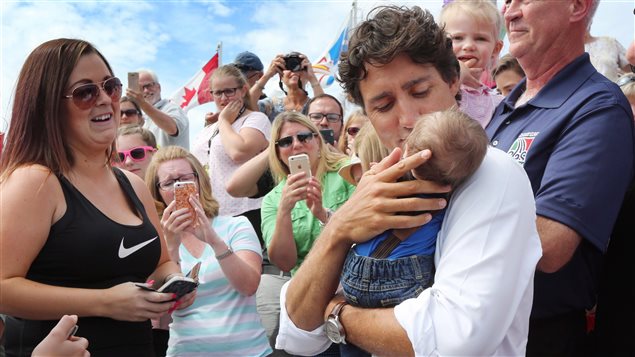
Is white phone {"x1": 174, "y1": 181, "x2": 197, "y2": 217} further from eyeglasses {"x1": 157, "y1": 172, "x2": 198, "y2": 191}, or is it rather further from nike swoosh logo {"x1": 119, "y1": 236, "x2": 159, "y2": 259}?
nike swoosh logo {"x1": 119, "y1": 236, "x2": 159, "y2": 259}

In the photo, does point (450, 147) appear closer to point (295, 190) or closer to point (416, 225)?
point (416, 225)

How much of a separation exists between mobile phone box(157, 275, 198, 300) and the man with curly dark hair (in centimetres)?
77

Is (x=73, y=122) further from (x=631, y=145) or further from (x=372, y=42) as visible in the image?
(x=631, y=145)

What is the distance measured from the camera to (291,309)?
67.9 inches

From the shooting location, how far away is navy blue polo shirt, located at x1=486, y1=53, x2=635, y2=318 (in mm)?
1729

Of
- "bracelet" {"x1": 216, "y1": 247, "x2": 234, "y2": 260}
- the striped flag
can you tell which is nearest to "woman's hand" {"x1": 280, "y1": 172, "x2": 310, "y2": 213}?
"bracelet" {"x1": 216, "y1": 247, "x2": 234, "y2": 260}

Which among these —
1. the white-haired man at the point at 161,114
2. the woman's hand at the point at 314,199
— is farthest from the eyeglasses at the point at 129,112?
the woman's hand at the point at 314,199

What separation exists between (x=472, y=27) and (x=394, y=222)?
2.29m

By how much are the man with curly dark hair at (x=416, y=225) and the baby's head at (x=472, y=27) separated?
149 cm

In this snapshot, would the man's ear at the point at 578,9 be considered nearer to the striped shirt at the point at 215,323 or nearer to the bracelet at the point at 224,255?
the bracelet at the point at 224,255

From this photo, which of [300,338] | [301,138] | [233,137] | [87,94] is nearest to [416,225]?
[300,338]

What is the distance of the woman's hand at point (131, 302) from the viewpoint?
2.22 meters

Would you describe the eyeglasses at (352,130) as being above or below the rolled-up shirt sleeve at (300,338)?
below

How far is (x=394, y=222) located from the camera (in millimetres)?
Result: 1431
